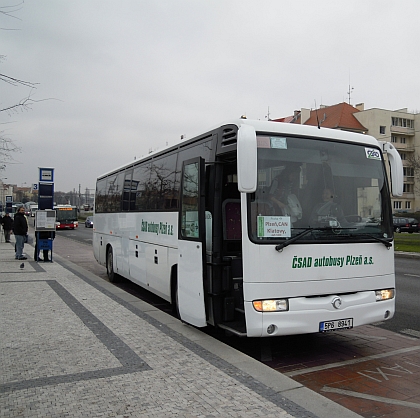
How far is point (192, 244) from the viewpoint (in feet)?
21.4

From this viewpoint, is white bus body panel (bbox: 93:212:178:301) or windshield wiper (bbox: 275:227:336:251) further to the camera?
white bus body panel (bbox: 93:212:178:301)

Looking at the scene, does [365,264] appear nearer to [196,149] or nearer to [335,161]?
[335,161]

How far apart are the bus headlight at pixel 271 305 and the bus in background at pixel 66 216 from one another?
47700 millimetres

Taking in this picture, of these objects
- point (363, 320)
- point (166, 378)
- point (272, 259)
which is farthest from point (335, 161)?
point (166, 378)

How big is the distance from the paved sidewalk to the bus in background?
146 feet

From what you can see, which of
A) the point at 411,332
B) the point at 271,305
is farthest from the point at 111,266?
the point at 271,305

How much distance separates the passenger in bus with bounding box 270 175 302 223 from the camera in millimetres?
5621

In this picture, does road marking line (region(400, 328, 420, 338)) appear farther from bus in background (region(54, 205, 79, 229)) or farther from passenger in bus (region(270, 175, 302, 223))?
bus in background (region(54, 205, 79, 229))

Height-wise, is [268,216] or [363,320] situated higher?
[268,216]

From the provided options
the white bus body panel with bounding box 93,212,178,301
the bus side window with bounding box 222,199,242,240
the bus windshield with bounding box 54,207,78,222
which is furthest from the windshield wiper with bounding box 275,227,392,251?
the bus windshield with bounding box 54,207,78,222

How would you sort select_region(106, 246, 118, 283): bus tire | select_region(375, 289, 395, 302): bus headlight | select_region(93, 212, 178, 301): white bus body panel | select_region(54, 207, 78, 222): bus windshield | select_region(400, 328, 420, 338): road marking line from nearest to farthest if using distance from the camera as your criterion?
1. select_region(375, 289, 395, 302): bus headlight
2. select_region(400, 328, 420, 338): road marking line
3. select_region(93, 212, 178, 301): white bus body panel
4. select_region(106, 246, 118, 283): bus tire
5. select_region(54, 207, 78, 222): bus windshield

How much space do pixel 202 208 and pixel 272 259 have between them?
1.27 m

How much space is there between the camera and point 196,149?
23.6 ft

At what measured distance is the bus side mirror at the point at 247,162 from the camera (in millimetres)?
5211
